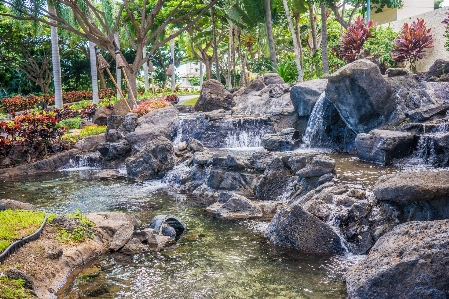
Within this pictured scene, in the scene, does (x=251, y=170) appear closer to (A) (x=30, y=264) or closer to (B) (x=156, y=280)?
(B) (x=156, y=280)

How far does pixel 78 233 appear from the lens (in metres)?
7.52

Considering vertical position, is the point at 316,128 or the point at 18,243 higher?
the point at 316,128

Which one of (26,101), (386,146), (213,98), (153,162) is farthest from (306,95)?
(26,101)

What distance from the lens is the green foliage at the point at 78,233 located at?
7.26 meters

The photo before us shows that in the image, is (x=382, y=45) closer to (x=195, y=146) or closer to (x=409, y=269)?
(x=195, y=146)

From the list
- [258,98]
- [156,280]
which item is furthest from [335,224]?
[258,98]

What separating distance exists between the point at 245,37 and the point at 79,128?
19.7 meters

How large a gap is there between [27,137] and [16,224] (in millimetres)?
10918

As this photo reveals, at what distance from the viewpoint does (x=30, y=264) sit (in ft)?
19.9

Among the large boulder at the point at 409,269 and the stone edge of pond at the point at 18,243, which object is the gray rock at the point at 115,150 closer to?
the stone edge of pond at the point at 18,243

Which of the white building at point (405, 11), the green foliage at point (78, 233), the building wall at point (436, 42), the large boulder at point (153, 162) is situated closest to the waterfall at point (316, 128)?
the large boulder at point (153, 162)

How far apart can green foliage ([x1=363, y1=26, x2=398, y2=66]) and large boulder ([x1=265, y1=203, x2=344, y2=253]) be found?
15640 millimetres

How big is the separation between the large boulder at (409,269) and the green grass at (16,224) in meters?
4.74

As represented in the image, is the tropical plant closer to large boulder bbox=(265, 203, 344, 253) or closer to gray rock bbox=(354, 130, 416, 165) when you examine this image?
gray rock bbox=(354, 130, 416, 165)
